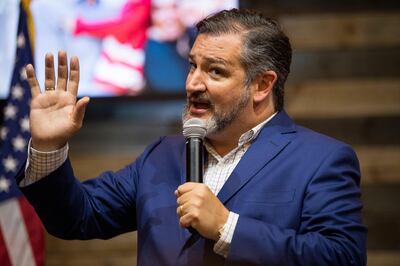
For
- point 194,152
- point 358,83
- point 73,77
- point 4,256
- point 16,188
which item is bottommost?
point 4,256

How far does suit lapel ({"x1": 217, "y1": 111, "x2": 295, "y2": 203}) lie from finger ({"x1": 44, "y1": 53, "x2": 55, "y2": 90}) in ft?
1.68

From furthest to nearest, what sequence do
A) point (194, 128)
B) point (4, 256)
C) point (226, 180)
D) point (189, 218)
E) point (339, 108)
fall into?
point (339, 108) < point (4, 256) < point (226, 180) < point (194, 128) < point (189, 218)

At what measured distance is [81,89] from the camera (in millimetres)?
3133

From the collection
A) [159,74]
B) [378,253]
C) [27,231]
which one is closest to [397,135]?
[378,253]

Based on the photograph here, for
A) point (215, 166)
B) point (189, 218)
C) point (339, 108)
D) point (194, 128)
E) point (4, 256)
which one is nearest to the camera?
point (189, 218)

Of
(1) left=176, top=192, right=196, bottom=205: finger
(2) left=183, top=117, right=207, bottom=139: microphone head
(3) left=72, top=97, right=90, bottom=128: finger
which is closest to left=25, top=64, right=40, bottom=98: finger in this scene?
(3) left=72, top=97, right=90, bottom=128: finger

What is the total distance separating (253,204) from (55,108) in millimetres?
557

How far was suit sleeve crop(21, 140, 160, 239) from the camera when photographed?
5.48 feet

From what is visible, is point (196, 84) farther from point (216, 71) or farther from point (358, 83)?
point (358, 83)

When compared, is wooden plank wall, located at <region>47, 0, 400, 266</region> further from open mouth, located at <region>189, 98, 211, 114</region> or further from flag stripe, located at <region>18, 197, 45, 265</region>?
open mouth, located at <region>189, 98, 211, 114</region>

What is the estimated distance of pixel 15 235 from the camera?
2.65 meters

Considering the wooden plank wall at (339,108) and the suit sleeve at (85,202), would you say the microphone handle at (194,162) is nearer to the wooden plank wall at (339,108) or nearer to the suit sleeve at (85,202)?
the suit sleeve at (85,202)

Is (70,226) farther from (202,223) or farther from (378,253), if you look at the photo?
(378,253)

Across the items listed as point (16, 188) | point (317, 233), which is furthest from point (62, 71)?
point (16, 188)
